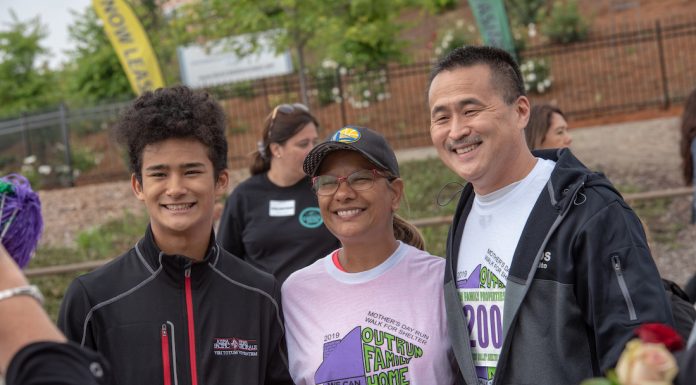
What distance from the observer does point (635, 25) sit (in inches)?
968

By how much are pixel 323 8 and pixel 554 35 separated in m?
10.8

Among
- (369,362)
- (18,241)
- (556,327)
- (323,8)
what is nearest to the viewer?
(18,241)

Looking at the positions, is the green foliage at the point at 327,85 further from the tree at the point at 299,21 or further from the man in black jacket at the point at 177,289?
the man in black jacket at the point at 177,289

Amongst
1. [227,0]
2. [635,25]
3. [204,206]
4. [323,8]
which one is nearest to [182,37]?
[227,0]

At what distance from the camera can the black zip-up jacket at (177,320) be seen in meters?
2.95

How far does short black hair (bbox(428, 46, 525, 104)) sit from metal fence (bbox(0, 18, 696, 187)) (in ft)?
51.3

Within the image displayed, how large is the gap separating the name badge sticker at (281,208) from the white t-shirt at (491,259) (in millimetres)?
2743

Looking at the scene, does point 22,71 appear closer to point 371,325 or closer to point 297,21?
point 297,21

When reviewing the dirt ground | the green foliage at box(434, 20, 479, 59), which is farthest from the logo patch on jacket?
the green foliage at box(434, 20, 479, 59)

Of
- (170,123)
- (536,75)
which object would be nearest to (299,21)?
(536,75)

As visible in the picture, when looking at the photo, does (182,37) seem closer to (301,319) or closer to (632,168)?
(632,168)

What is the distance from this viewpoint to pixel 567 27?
24.0 meters

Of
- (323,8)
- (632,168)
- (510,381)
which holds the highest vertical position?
(323,8)

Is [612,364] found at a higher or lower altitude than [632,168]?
higher
